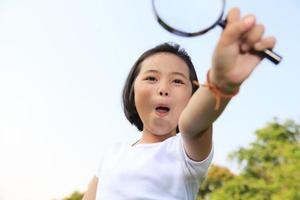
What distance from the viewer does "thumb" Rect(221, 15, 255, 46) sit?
175cm

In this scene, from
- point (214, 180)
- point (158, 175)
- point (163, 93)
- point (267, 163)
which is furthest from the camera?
point (214, 180)

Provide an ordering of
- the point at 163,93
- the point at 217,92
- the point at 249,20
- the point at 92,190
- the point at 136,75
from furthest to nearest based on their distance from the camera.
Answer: the point at 92,190, the point at 136,75, the point at 163,93, the point at 217,92, the point at 249,20

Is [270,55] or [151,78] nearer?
[270,55]

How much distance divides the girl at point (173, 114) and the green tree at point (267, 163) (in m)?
24.5

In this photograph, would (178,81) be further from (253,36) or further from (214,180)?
(214,180)

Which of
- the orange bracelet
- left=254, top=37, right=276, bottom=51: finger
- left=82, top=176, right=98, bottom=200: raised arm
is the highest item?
left=254, top=37, right=276, bottom=51: finger

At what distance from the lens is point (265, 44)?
1.80 metres

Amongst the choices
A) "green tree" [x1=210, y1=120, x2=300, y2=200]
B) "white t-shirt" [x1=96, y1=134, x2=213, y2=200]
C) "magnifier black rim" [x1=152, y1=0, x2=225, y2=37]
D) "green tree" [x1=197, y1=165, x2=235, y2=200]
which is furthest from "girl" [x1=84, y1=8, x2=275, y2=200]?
"green tree" [x1=197, y1=165, x2=235, y2=200]

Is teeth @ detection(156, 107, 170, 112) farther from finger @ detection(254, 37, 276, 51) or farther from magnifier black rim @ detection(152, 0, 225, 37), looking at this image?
finger @ detection(254, 37, 276, 51)

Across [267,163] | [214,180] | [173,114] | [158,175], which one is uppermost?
[173,114]

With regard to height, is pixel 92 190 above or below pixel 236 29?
below

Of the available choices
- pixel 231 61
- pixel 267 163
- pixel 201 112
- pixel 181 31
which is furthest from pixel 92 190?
pixel 267 163

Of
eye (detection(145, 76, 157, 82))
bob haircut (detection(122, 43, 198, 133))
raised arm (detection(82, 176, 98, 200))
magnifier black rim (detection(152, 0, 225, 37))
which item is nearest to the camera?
magnifier black rim (detection(152, 0, 225, 37))

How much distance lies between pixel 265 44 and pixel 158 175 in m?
1.04
